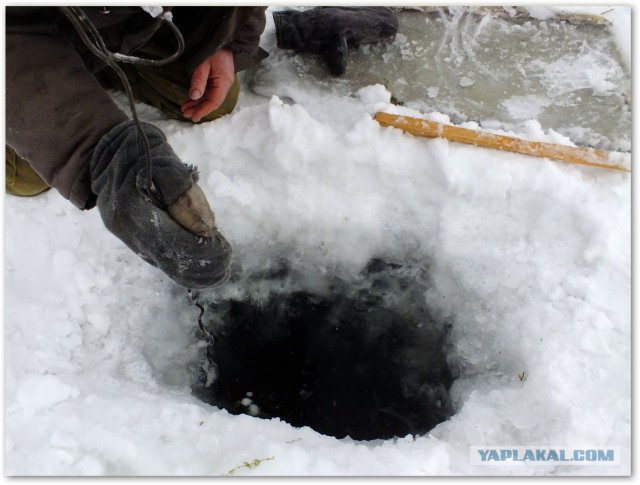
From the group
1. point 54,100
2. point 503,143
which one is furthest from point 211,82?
point 503,143

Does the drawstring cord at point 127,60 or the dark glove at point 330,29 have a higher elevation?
the drawstring cord at point 127,60

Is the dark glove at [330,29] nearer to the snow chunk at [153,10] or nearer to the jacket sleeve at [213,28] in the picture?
the jacket sleeve at [213,28]

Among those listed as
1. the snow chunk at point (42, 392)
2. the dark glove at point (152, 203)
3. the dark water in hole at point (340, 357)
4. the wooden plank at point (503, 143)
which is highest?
the dark glove at point (152, 203)

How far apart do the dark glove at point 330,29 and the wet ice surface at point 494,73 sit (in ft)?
0.17

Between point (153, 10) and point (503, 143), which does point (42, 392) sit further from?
point (503, 143)

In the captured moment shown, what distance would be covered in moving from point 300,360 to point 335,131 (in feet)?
3.04

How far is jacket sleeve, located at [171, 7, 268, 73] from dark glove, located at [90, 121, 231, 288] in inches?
19.0

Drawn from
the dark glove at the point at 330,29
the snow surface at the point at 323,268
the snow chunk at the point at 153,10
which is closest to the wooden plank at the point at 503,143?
the snow surface at the point at 323,268

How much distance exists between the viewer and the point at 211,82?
190cm

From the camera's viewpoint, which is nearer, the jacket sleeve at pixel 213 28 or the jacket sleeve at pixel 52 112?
the jacket sleeve at pixel 52 112

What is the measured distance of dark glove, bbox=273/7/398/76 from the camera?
2.36m

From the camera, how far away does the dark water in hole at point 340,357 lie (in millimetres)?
2004

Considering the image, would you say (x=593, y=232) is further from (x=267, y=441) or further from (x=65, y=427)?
(x=65, y=427)

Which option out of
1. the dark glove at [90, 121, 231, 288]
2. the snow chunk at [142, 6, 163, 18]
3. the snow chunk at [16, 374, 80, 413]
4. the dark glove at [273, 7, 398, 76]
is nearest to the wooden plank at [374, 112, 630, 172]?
the dark glove at [273, 7, 398, 76]
